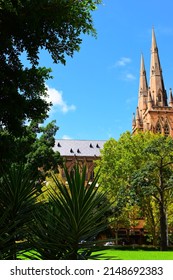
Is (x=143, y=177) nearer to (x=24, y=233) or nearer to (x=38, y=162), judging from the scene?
(x=38, y=162)

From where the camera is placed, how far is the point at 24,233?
10.5 feet

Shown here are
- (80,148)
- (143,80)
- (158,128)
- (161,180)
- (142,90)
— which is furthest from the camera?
(143,80)

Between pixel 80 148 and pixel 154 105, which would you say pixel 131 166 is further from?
pixel 80 148

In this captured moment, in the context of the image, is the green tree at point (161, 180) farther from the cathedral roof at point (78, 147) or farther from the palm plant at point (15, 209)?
the cathedral roof at point (78, 147)

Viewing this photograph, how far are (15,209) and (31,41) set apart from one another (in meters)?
8.35

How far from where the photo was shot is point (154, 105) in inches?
3479

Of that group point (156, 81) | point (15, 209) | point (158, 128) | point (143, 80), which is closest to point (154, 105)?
point (158, 128)

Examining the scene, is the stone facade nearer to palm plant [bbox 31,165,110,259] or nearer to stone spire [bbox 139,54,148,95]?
stone spire [bbox 139,54,148,95]

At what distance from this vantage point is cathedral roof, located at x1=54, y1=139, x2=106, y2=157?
99.1m

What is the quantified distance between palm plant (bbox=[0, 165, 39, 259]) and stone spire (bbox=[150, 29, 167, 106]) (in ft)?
287

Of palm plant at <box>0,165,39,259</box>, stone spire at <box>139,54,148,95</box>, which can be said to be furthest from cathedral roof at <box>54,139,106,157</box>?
palm plant at <box>0,165,39,259</box>

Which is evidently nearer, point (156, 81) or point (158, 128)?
point (158, 128)
